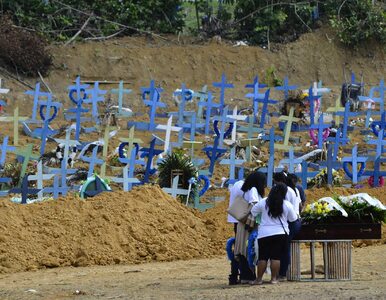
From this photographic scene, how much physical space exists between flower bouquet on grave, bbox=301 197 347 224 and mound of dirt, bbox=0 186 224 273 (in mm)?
3597

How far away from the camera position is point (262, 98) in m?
26.3

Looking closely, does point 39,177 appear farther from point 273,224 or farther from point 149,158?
point 273,224

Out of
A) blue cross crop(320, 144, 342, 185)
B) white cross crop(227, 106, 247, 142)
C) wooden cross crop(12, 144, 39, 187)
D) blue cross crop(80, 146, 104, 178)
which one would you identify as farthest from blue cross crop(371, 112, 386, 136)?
wooden cross crop(12, 144, 39, 187)

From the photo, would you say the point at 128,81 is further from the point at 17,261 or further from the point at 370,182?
the point at 17,261

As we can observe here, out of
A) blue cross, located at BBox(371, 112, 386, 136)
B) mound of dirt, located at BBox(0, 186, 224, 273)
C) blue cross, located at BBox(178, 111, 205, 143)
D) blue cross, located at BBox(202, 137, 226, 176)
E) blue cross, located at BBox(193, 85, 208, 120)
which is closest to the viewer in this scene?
mound of dirt, located at BBox(0, 186, 224, 273)

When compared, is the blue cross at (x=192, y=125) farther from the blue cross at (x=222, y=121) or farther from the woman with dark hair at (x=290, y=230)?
the woman with dark hair at (x=290, y=230)

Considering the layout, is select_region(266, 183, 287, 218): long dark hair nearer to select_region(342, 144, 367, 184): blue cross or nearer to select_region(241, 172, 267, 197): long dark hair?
select_region(241, 172, 267, 197): long dark hair

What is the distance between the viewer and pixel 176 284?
15.2 m

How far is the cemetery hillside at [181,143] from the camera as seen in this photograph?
49.4 ft

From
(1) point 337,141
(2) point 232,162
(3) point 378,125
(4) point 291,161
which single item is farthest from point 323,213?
(3) point 378,125

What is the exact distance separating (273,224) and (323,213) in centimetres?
70

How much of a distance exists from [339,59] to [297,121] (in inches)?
318

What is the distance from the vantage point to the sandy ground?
13.7 metres

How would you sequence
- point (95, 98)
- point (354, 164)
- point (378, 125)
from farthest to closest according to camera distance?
1. point (95, 98)
2. point (378, 125)
3. point (354, 164)
